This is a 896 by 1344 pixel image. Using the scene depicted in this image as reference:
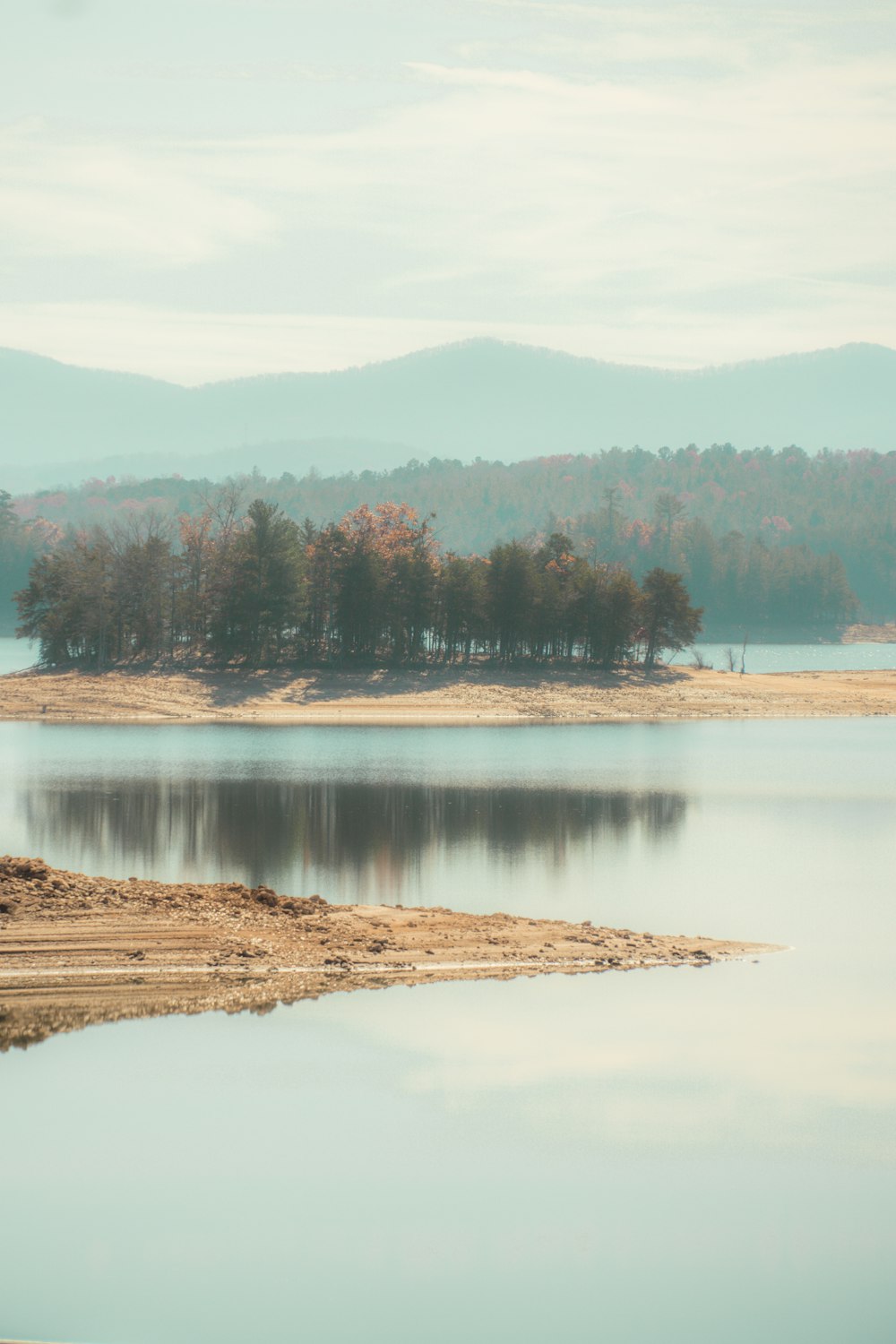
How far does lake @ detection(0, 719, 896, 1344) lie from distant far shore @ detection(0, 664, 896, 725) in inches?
1452

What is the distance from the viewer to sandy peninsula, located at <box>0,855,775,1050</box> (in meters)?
14.9

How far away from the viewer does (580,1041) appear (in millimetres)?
14242

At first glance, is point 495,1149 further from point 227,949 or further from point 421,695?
point 421,695

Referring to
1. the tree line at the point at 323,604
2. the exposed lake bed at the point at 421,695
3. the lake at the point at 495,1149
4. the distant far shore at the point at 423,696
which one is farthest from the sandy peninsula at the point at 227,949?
the tree line at the point at 323,604

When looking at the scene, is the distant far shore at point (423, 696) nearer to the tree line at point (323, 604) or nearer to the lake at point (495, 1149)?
the tree line at point (323, 604)

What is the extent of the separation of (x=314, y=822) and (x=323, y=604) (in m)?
42.1

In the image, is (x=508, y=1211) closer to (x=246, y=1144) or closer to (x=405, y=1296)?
(x=405, y=1296)

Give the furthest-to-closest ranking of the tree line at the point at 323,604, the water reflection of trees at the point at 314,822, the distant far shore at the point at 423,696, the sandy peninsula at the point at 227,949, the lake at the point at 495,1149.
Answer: the tree line at the point at 323,604 → the distant far shore at the point at 423,696 → the water reflection of trees at the point at 314,822 → the sandy peninsula at the point at 227,949 → the lake at the point at 495,1149

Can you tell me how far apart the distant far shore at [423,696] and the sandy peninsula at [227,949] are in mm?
38975

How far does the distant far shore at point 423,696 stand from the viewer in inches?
2323

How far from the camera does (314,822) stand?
29.2 metres

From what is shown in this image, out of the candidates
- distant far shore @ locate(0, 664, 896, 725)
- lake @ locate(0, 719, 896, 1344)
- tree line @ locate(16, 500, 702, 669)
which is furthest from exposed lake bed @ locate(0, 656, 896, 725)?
lake @ locate(0, 719, 896, 1344)

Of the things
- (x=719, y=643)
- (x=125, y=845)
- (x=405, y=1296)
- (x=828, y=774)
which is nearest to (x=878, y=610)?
(x=719, y=643)

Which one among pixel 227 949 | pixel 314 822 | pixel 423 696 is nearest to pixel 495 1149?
pixel 227 949
